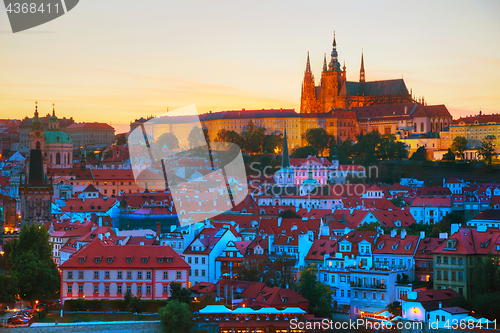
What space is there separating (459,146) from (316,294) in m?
77.9

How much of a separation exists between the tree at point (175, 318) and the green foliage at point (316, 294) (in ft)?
17.6

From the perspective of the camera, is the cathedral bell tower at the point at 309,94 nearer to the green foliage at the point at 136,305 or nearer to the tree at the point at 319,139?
the tree at the point at 319,139

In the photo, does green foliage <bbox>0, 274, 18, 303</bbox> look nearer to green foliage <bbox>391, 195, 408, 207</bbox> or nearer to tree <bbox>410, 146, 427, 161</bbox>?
green foliage <bbox>391, 195, 408, 207</bbox>

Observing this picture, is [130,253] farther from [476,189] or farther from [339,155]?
[339,155]

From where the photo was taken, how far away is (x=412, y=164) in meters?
99.6

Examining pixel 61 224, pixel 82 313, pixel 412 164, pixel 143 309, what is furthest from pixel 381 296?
pixel 412 164

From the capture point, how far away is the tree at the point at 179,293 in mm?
34438

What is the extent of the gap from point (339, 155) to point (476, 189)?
31.5m

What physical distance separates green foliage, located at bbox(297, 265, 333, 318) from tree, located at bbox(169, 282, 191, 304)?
474cm

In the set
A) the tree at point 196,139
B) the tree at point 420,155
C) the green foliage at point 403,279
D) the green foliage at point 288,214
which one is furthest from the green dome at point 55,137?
the green foliage at point 403,279

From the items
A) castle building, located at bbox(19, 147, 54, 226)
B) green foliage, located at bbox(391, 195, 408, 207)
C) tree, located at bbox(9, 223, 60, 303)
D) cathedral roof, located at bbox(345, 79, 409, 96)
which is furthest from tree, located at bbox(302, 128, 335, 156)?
tree, located at bbox(9, 223, 60, 303)

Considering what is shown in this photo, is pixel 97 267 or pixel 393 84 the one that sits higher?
pixel 393 84

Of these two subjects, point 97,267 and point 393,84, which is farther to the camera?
point 393,84

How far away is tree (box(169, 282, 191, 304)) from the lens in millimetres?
34438
